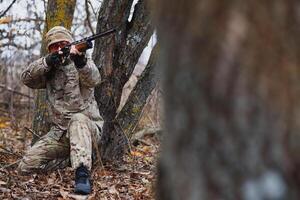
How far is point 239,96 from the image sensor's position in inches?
51.7

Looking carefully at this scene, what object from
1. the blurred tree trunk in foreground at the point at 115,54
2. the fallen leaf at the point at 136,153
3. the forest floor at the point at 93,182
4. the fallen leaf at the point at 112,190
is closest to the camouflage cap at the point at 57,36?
the blurred tree trunk in foreground at the point at 115,54

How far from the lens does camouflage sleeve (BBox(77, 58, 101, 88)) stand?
5044 mm

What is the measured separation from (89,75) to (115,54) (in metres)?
0.73

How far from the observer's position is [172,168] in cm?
143

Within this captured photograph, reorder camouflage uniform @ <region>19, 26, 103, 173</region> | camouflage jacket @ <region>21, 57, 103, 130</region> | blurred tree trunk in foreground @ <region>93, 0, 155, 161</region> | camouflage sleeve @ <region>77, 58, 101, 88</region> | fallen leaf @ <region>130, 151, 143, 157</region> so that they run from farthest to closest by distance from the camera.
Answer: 1. fallen leaf @ <region>130, 151, 143, 157</region>
2. blurred tree trunk in foreground @ <region>93, 0, 155, 161</region>
3. camouflage jacket @ <region>21, 57, 103, 130</region>
4. camouflage uniform @ <region>19, 26, 103, 173</region>
5. camouflage sleeve @ <region>77, 58, 101, 88</region>

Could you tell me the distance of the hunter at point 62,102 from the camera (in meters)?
5.08

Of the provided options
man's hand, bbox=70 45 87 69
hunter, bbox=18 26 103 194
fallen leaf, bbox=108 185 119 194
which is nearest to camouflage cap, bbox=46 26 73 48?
hunter, bbox=18 26 103 194

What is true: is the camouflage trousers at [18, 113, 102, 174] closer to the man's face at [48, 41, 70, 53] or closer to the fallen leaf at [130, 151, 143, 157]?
the man's face at [48, 41, 70, 53]

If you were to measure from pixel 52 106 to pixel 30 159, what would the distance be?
528mm

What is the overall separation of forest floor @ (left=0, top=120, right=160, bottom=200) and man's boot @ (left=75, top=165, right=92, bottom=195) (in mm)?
46

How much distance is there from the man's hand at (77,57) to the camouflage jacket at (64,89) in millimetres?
199

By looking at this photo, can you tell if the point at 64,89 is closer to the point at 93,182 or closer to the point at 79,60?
the point at 79,60

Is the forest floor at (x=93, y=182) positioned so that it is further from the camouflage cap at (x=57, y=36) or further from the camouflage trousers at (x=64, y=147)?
the camouflage cap at (x=57, y=36)

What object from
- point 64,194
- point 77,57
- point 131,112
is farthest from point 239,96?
point 131,112
